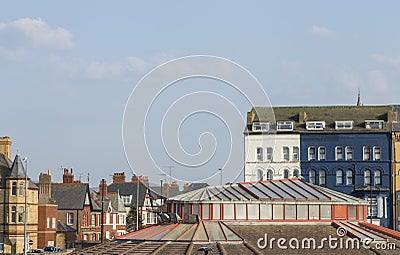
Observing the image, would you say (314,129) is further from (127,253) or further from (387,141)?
(127,253)

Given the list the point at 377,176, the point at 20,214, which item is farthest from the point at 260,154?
the point at 20,214

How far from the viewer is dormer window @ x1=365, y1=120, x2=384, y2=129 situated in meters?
103

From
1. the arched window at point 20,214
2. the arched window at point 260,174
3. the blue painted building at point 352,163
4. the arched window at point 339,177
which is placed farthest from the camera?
the arched window at point 260,174

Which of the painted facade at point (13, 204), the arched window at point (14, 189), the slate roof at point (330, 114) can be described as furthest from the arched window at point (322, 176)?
the arched window at point (14, 189)

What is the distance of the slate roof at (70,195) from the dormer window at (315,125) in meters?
27.0

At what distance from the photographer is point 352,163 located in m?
102

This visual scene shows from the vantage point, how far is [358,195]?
98.7 meters

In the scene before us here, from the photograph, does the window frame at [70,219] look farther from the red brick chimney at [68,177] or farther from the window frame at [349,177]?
the window frame at [349,177]

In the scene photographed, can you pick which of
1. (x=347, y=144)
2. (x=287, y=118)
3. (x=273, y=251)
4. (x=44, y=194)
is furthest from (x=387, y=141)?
(x=273, y=251)

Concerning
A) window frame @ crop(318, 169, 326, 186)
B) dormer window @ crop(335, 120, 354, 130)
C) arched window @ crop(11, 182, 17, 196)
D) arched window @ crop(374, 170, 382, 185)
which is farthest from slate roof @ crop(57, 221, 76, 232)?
arched window @ crop(374, 170, 382, 185)

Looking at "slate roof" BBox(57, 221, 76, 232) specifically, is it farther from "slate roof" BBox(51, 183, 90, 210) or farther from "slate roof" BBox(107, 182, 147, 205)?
"slate roof" BBox(107, 182, 147, 205)

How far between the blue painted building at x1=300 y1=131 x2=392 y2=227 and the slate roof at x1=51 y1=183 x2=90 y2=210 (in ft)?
86.3

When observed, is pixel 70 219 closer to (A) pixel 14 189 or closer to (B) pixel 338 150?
(A) pixel 14 189

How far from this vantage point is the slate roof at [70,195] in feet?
360
